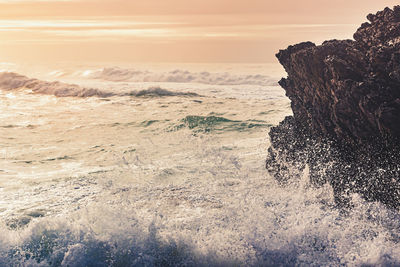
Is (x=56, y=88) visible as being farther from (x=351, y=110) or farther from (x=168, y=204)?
(x=351, y=110)

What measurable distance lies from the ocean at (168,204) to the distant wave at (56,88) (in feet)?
33.8

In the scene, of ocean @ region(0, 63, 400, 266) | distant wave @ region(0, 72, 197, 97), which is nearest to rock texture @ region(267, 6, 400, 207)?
ocean @ region(0, 63, 400, 266)

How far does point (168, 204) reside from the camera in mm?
8281

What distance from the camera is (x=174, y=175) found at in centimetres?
1071

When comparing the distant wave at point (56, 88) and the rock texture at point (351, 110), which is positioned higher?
the rock texture at point (351, 110)

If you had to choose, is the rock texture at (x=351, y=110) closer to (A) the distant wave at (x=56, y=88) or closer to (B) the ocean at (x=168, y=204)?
(B) the ocean at (x=168, y=204)

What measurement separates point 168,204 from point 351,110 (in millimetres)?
3867

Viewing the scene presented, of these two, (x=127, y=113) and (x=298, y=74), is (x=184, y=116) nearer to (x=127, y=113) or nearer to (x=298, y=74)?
(x=127, y=113)

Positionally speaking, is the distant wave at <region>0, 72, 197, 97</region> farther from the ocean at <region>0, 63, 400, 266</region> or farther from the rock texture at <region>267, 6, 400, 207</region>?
the rock texture at <region>267, 6, 400, 207</region>

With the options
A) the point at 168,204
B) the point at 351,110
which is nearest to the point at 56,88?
the point at 168,204

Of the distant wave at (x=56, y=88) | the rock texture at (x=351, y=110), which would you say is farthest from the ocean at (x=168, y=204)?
the distant wave at (x=56, y=88)

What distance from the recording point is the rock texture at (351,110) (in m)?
6.82

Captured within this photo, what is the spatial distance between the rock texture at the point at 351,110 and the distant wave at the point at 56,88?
20.2 metres

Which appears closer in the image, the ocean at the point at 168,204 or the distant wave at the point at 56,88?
the ocean at the point at 168,204
